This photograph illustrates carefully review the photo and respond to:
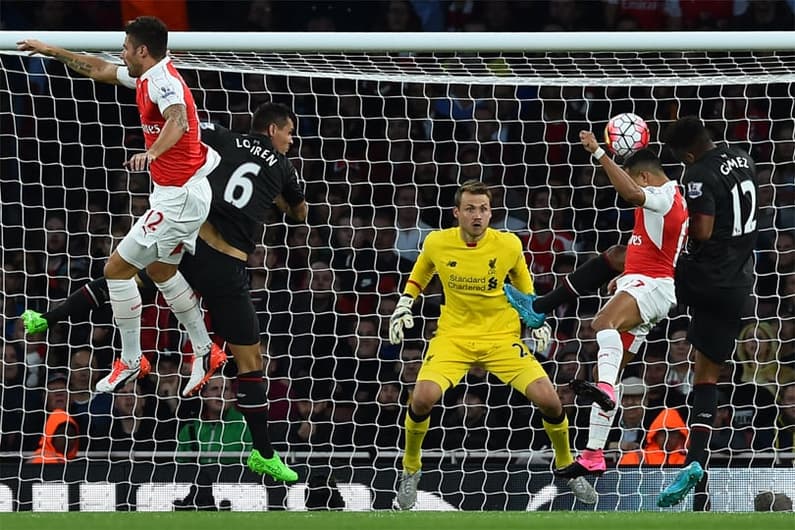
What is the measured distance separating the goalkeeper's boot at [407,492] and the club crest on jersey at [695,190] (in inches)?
86.4

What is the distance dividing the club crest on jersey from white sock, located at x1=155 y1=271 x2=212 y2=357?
109 inches

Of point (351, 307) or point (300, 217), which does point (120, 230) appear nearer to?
point (351, 307)

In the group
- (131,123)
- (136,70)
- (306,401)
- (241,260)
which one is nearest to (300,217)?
(241,260)

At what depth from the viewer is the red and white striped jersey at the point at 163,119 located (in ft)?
23.7

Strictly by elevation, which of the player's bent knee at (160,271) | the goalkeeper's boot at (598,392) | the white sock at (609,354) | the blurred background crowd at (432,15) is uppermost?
the blurred background crowd at (432,15)

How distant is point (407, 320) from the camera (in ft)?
27.0

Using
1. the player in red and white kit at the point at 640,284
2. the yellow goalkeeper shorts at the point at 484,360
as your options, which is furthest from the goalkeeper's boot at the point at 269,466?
the player in red and white kit at the point at 640,284

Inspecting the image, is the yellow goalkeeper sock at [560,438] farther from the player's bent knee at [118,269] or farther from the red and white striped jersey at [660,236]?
the player's bent knee at [118,269]

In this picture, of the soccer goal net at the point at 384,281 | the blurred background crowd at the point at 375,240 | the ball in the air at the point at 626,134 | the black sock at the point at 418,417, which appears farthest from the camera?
the blurred background crowd at the point at 375,240

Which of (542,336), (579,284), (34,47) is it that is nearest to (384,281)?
(542,336)

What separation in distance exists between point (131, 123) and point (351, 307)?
8.56ft

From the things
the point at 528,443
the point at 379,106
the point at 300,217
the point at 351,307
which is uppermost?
the point at 379,106

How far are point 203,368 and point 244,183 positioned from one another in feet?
3.49

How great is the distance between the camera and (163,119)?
24.2 ft
